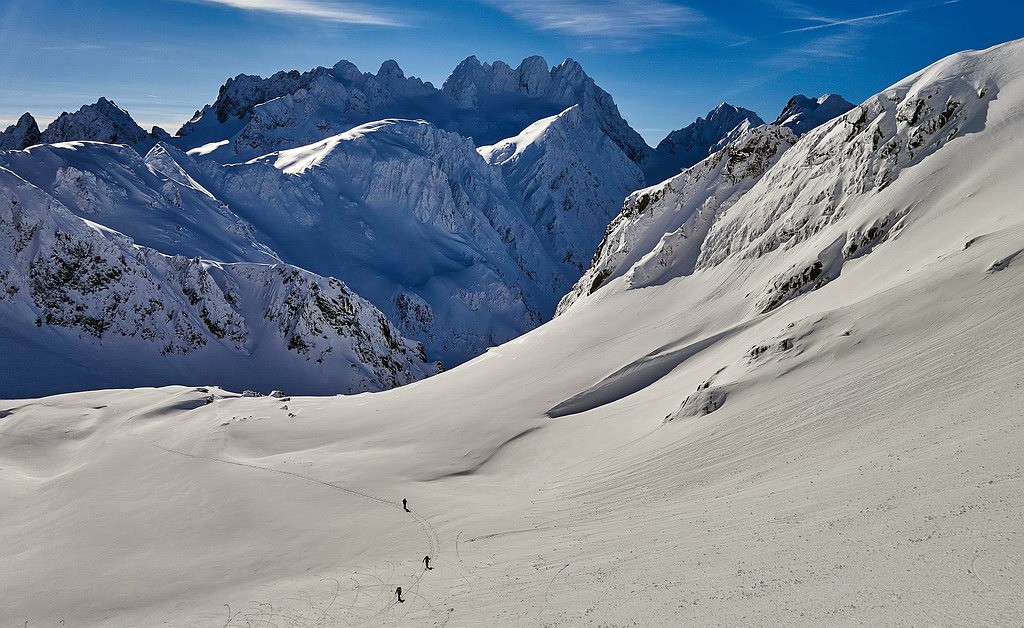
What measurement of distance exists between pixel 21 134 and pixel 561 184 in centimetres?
11717

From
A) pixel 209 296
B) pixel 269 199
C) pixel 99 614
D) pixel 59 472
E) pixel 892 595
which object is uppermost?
pixel 269 199

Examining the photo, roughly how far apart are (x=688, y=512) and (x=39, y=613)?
16.6 metres

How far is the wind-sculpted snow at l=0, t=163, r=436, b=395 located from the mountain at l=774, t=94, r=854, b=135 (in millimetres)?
119781

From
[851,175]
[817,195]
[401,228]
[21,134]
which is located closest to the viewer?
[851,175]

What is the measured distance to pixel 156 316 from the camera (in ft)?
217

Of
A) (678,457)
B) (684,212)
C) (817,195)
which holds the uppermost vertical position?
(684,212)

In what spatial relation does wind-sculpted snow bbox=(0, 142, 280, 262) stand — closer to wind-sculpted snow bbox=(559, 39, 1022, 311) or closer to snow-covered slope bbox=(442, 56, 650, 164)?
wind-sculpted snow bbox=(559, 39, 1022, 311)

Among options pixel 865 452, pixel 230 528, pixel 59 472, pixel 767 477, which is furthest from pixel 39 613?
pixel 865 452

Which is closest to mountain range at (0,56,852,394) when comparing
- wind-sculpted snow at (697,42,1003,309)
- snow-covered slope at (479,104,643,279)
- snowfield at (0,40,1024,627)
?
snow-covered slope at (479,104,643,279)

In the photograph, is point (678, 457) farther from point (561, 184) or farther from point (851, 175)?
point (561, 184)

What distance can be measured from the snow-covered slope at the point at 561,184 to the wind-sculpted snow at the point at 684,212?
100307 mm

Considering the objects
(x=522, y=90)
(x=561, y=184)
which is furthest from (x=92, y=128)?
(x=522, y=90)

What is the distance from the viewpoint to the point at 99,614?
16.1 m

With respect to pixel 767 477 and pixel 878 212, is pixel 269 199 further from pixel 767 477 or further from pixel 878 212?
pixel 767 477
